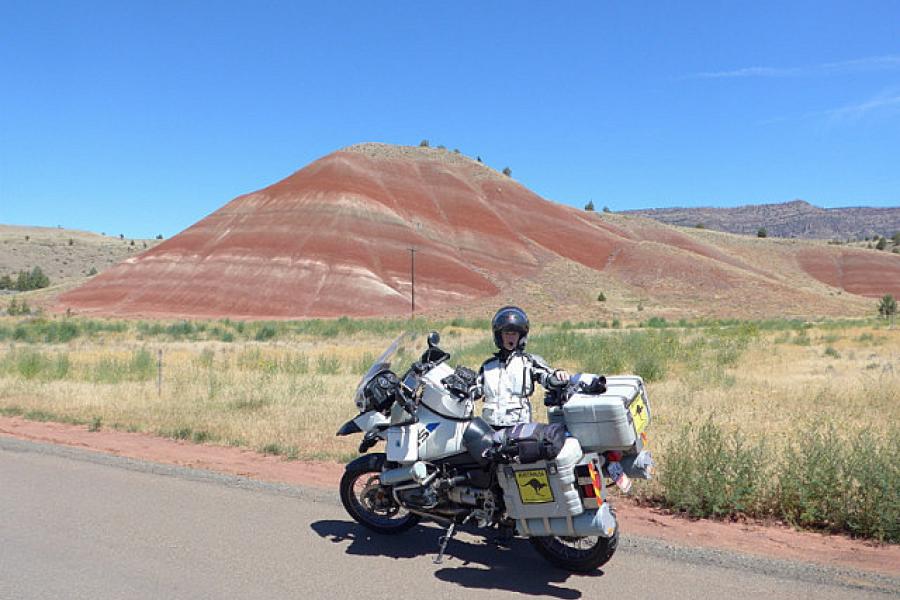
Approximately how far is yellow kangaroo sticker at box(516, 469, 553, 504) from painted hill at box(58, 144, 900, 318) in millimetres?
64895

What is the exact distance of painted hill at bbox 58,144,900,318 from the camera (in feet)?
240

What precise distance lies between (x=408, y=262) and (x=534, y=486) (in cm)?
7449

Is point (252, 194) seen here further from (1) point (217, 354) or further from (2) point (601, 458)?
(2) point (601, 458)

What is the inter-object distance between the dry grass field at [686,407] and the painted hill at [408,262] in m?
48.3

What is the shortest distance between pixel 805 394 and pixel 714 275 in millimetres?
→ 79292

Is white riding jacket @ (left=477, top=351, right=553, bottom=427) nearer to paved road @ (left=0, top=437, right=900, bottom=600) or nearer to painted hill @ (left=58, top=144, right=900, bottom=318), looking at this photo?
paved road @ (left=0, top=437, right=900, bottom=600)

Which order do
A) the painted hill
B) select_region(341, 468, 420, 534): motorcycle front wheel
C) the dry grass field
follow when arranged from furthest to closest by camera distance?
the painted hill
the dry grass field
select_region(341, 468, 420, 534): motorcycle front wheel

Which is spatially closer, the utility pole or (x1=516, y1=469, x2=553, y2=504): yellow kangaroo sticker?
(x1=516, y1=469, x2=553, y2=504): yellow kangaroo sticker

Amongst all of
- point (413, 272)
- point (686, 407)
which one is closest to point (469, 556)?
point (686, 407)

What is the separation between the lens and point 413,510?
20.5 feet

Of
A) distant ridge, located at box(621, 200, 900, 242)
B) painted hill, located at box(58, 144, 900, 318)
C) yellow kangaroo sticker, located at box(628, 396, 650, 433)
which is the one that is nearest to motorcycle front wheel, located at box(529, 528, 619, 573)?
yellow kangaroo sticker, located at box(628, 396, 650, 433)

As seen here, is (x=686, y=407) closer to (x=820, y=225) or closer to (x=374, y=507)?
(x=374, y=507)

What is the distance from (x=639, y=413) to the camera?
5.67 m

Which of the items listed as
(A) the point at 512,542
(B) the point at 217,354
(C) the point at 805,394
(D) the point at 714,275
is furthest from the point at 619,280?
(A) the point at 512,542
